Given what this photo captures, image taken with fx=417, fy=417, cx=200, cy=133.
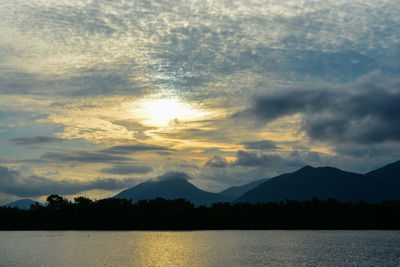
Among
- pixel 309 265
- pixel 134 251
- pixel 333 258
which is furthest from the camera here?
pixel 134 251

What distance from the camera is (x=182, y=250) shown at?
389 ft

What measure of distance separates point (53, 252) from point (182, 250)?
35346mm

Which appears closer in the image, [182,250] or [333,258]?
[333,258]

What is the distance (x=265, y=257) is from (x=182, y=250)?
94.0ft

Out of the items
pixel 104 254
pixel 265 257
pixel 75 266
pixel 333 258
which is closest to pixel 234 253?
pixel 265 257

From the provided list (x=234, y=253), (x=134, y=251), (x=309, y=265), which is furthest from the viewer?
(x=134, y=251)

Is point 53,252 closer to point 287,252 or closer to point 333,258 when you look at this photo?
point 287,252

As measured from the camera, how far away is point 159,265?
8988 centimetres

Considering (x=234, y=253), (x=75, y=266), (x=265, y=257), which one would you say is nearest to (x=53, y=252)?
(x=75, y=266)

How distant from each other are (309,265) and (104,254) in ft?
173

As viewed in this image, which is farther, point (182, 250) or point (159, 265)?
point (182, 250)

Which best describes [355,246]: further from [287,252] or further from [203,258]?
[203,258]

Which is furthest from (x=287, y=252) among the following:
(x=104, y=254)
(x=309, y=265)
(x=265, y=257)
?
(x=104, y=254)

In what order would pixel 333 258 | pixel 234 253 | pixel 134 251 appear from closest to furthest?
pixel 333 258 < pixel 234 253 < pixel 134 251
